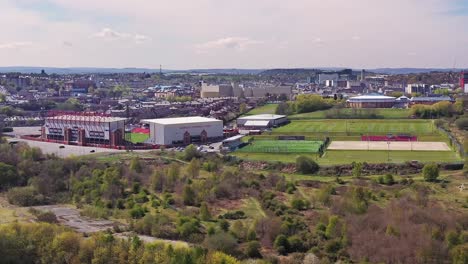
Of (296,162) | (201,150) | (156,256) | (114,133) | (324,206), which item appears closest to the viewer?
(156,256)

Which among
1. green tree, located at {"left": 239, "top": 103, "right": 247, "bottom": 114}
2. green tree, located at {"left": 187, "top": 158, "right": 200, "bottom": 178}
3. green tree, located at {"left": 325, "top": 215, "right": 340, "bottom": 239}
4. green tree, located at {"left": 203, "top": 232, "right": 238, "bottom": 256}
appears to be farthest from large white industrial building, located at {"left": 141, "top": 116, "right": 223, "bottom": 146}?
green tree, located at {"left": 203, "top": 232, "right": 238, "bottom": 256}

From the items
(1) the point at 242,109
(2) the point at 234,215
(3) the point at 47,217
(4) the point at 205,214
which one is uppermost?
(1) the point at 242,109

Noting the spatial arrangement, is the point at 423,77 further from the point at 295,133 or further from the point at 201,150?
the point at 201,150

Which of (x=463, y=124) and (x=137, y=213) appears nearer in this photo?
(x=137, y=213)

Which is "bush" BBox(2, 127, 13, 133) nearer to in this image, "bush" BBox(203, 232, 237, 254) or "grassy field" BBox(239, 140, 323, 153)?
"grassy field" BBox(239, 140, 323, 153)

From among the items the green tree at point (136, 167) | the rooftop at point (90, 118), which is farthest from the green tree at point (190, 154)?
the rooftop at point (90, 118)

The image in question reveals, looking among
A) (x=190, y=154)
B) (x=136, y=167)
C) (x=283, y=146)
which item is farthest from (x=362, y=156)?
(x=136, y=167)

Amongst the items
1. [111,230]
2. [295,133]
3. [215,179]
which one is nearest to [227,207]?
[215,179]

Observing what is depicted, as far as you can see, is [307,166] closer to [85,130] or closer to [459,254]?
[459,254]
